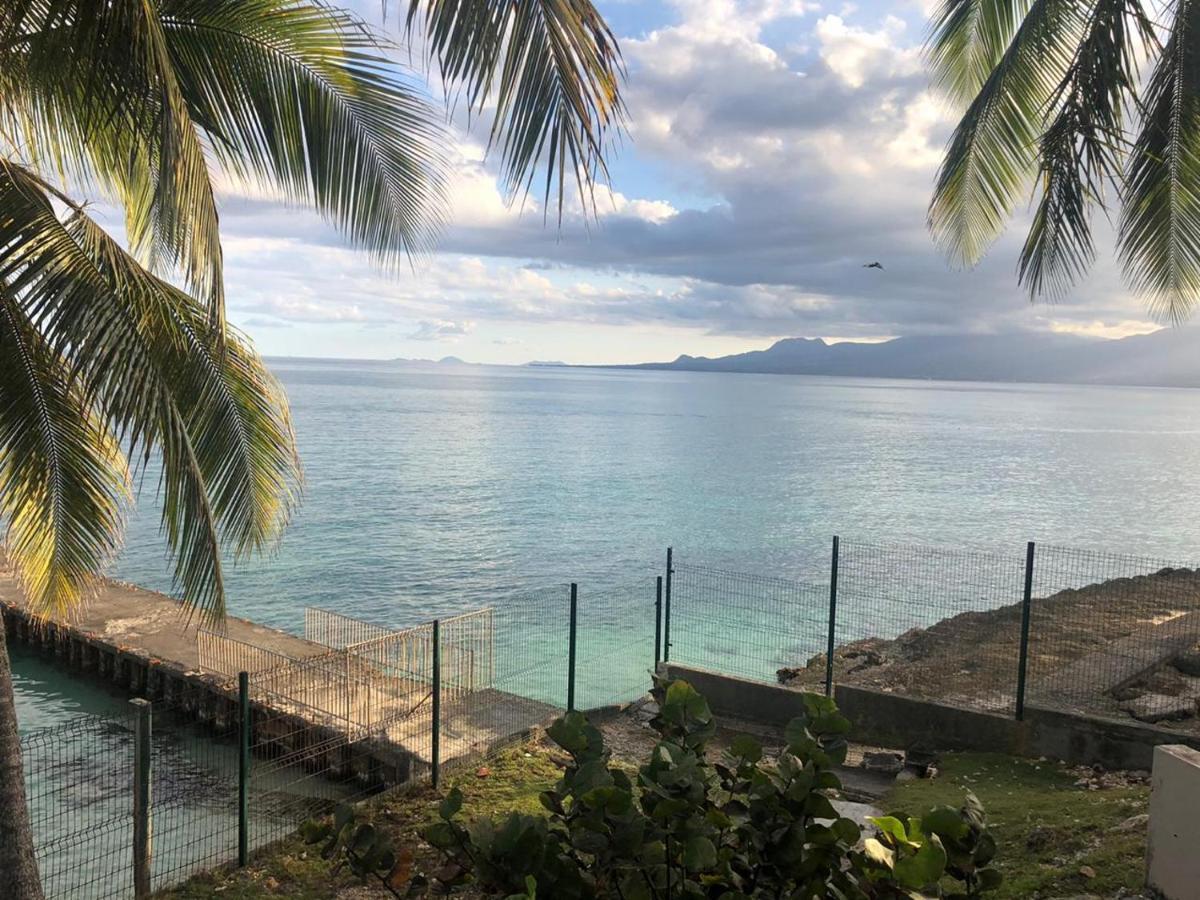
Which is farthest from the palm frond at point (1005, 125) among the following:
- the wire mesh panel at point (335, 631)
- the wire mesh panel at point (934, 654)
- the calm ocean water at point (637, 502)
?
the calm ocean water at point (637, 502)

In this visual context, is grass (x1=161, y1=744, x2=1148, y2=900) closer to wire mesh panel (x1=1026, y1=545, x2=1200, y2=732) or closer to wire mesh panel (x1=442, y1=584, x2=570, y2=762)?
wire mesh panel (x1=442, y1=584, x2=570, y2=762)

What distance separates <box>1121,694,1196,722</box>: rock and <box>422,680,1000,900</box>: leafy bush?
34.4 ft

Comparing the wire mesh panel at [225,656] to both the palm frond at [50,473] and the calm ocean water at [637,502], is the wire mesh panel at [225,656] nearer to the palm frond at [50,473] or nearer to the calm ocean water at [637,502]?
the calm ocean water at [637,502]

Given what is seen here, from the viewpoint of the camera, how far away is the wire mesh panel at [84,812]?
38.1 feet

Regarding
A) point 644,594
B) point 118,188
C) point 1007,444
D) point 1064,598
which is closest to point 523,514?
point 644,594

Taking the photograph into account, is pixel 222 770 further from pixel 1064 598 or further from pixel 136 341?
pixel 1064 598

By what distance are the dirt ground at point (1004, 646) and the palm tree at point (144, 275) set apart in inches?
397

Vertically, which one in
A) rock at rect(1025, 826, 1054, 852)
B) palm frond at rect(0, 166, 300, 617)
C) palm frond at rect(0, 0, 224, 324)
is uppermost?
palm frond at rect(0, 0, 224, 324)

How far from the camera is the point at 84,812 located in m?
15.0

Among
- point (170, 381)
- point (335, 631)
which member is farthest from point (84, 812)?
point (170, 381)

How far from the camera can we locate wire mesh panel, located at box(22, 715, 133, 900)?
11.6m

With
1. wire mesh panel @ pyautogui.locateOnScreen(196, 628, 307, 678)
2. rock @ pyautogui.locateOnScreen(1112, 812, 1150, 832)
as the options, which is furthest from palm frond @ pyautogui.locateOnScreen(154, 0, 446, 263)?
wire mesh panel @ pyautogui.locateOnScreen(196, 628, 307, 678)

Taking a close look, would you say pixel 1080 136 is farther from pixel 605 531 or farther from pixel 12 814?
pixel 605 531

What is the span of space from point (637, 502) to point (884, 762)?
161 feet
